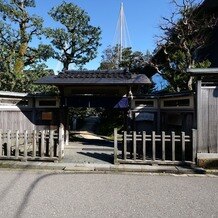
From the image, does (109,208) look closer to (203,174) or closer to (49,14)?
(203,174)

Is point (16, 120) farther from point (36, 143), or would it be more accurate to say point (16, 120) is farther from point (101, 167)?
point (101, 167)

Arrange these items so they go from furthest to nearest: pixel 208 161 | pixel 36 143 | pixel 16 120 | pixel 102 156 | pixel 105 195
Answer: pixel 16 120 < pixel 102 156 < pixel 36 143 < pixel 208 161 < pixel 105 195

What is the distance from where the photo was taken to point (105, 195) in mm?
6488

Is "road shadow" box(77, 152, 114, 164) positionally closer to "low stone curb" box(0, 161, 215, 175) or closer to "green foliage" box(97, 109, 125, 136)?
"low stone curb" box(0, 161, 215, 175)

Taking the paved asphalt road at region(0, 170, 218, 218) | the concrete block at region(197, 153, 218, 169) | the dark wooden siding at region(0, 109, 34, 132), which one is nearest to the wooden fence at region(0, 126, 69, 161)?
the paved asphalt road at region(0, 170, 218, 218)

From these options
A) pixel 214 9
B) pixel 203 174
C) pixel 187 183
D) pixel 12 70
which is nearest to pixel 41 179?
pixel 187 183

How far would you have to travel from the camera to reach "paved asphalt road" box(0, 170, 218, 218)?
5.43 metres

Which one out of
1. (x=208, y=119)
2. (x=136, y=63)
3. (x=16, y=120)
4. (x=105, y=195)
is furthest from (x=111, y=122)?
(x=105, y=195)

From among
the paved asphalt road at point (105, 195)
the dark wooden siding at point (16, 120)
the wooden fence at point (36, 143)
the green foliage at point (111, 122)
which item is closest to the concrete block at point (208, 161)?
the paved asphalt road at point (105, 195)

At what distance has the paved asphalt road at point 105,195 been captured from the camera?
543cm

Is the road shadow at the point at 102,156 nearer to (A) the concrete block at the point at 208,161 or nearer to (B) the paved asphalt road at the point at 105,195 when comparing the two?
(B) the paved asphalt road at the point at 105,195

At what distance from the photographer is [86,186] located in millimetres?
7254

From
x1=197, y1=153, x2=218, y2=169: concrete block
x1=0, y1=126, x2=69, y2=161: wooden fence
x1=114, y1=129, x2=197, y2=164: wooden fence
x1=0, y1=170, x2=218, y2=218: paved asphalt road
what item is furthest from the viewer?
x1=0, y1=126, x2=69, y2=161: wooden fence

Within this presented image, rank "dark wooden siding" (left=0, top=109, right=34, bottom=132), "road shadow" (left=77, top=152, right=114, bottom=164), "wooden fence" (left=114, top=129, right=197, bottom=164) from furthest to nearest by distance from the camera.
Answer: "dark wooden siding" (left=0, top=109, right=34, bottom=132), "road shadow" (left=77, top=152, right=114, bottom=164), "wooden fence" (left=114, top=129, right=197, bottom=164)
